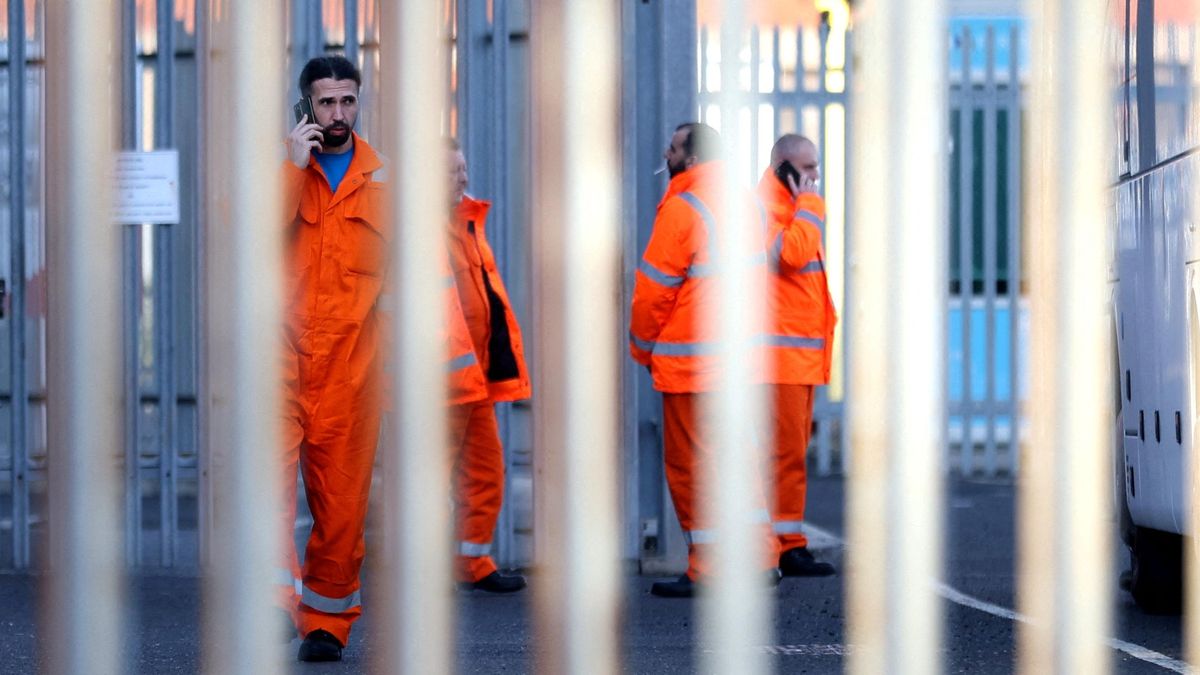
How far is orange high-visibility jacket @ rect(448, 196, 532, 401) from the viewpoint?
24.4 ft

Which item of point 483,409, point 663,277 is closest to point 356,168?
point 663,277

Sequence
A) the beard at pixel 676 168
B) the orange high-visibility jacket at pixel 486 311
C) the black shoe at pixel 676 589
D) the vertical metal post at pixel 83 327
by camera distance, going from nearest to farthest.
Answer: the vertical metal post at pixel 83 327, the beard at pixel 676 168, the orange high-visibility jacket at pixel 486 311, the black shoe at pixel 676 589

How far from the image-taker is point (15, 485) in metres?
8.27

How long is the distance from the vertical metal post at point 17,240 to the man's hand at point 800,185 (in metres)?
2.67

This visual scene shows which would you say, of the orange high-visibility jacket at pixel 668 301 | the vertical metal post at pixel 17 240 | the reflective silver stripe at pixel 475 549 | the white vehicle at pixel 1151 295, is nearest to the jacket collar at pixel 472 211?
the orange high-visibility jacket at pixel 668 301

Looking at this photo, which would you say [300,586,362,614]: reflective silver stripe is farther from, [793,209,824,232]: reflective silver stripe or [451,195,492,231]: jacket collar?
[793,209,824,232]: reflective silver stripe

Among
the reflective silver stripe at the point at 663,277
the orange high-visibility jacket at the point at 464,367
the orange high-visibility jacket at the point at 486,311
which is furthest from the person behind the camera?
the orange high-visibility jacket at the point at 486,311

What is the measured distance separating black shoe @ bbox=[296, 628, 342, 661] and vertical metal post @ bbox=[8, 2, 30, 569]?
226 cm

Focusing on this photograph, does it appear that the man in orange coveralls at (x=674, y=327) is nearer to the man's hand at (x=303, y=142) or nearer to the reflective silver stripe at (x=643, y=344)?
the reflective silver stripe at (x=643, y=344)

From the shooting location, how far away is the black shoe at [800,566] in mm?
8250

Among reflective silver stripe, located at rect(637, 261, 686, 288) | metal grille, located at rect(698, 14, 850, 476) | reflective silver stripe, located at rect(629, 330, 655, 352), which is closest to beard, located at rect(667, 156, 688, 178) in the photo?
reflective silver stripe, located at rect(637, 261, 686, 288)

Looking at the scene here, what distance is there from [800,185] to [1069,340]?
6242 millimetres

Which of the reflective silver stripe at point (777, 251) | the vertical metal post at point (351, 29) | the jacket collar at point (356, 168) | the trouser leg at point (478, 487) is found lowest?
the trouser leg at point (478, 487)

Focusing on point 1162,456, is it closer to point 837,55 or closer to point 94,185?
point 94,185
